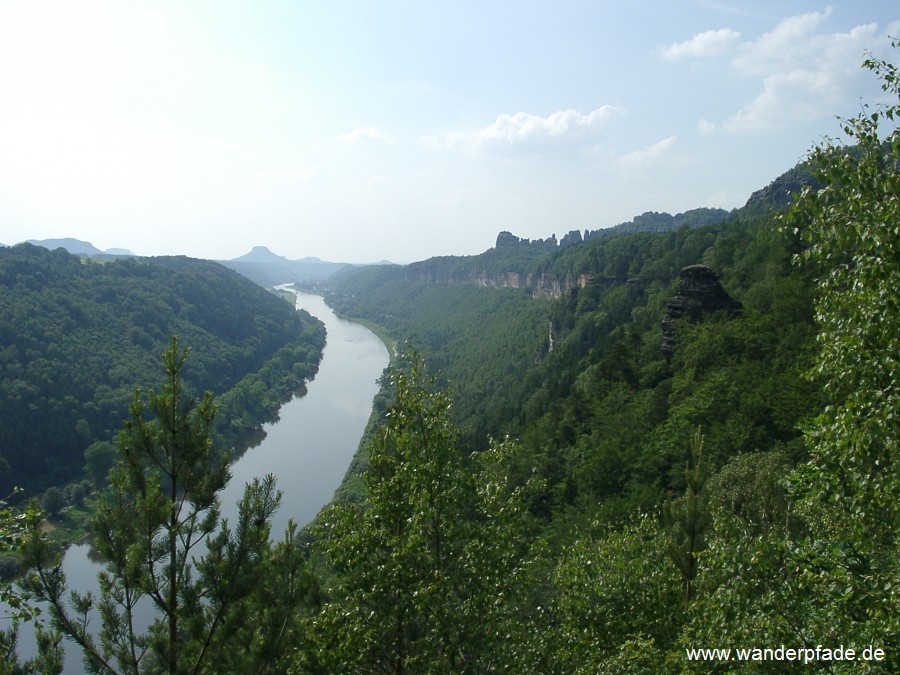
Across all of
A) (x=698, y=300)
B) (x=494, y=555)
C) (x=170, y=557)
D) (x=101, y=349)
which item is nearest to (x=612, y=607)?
(x=494, y=555)

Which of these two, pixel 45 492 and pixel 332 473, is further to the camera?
pixel 332 473

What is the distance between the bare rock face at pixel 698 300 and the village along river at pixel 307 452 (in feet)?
80.9

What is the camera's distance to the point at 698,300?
35.3 metres

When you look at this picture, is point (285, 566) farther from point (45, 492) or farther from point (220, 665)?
point (45, 492)

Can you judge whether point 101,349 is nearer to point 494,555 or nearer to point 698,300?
point 698,300

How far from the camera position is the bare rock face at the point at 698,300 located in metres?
35.1

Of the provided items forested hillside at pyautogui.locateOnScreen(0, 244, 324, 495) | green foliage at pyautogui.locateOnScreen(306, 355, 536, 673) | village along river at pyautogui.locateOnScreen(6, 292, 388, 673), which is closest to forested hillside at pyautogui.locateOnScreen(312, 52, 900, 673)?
green foliage at pyautogui.locateOnScreen(306, 355, 536, 673)

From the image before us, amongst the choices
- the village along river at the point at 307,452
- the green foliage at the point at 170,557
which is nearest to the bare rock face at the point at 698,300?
the village along river at the point at 307,452

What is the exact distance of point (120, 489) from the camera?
6.00m

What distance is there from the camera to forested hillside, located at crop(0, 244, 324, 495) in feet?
161

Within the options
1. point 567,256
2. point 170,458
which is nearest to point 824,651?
point 170,458

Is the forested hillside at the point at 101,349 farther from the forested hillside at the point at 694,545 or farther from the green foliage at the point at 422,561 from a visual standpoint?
the forested hillside at the point at 694,545

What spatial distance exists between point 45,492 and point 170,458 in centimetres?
4681

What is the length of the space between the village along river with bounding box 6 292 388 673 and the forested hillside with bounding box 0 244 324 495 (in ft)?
13.0
